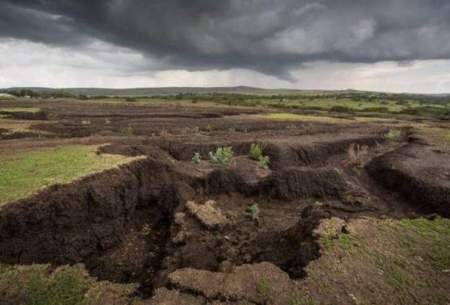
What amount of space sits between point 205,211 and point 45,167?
6.14 meters

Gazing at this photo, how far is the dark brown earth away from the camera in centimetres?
1091

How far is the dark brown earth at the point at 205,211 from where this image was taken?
10.9 m

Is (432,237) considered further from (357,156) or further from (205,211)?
(357,156)

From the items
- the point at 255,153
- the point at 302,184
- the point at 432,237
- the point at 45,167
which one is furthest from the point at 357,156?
the point at 45,167

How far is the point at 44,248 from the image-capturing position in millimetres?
11227

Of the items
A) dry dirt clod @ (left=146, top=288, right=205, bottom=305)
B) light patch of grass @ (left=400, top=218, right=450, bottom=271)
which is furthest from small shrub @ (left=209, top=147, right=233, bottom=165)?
dry dirt clod @ (left=146, top=288, right=205, bottom=305)

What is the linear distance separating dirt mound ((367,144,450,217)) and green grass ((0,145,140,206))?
12.7 meters

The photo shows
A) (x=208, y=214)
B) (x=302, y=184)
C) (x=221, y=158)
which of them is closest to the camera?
(x=208, y=214)

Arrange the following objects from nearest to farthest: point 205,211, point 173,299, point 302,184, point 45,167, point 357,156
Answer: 1. point 173,299
2. point 45,167
3. point 205,211
4. point 302,184
5. point 357,156

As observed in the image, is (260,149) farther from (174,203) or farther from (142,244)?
(142,244)

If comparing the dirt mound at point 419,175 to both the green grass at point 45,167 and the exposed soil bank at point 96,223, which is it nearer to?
the exposed soil bank at point 96,223

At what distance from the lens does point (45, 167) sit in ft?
47.6

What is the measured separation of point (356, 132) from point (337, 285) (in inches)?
959

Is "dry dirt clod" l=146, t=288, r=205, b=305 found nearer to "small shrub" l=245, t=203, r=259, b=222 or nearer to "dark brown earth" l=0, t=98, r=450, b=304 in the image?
"dark brown earth" l=0, t=98, r=450, b=304
